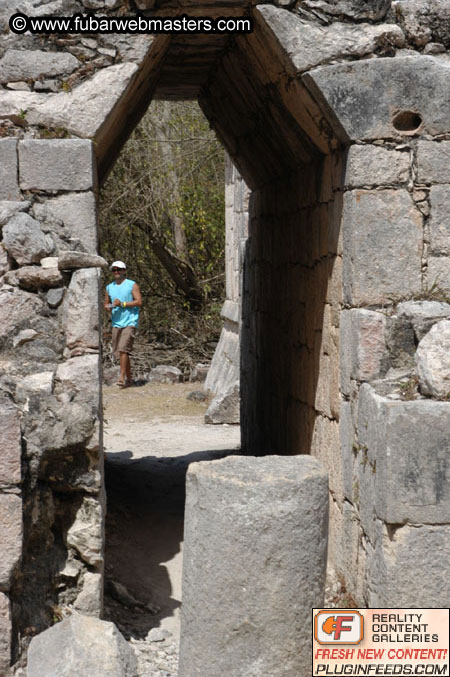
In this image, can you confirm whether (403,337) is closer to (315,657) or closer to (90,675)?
(315,657)

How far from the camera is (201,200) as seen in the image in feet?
47.2

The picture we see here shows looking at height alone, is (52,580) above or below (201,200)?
below

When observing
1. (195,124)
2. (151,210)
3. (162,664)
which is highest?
(195,124)

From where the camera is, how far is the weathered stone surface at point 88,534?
433 cm

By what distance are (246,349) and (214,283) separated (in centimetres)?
530

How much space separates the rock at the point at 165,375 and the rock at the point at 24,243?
29.0 feet

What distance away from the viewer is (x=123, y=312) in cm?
1218

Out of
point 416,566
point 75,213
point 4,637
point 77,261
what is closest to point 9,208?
point 75,213

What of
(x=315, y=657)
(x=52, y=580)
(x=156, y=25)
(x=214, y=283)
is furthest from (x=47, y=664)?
(x=214, y=283)

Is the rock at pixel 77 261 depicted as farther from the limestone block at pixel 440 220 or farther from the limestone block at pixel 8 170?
the limestone block at pixel 440 220

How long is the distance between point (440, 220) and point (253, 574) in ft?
7.52

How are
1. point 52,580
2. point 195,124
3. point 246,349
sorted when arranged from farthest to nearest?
point 195,124 → point 246,349 → point 52,580

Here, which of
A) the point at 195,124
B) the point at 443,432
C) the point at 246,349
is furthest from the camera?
the point at 195,124

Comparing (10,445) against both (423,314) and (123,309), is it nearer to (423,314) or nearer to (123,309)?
(423,314)
